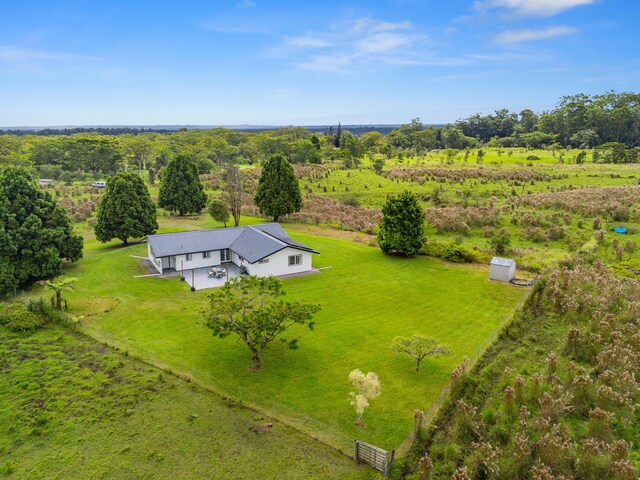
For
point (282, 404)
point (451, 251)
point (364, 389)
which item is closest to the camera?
point (364, 389)

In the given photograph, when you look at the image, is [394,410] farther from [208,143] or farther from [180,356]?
[208,143]

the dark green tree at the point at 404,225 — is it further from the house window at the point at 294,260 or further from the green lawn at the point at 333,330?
the house window at the point at 294,260

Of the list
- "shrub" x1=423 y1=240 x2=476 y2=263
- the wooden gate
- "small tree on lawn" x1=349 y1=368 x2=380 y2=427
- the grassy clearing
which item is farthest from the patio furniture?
the wooden gate

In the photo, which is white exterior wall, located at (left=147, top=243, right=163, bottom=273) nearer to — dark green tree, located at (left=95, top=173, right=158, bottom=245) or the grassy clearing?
dark green tree, located at (left=95, top=173, right=158, bottom=245)

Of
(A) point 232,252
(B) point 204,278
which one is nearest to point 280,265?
(A) point 232,252

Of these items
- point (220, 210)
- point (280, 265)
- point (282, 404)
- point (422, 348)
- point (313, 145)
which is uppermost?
point (313, 145)

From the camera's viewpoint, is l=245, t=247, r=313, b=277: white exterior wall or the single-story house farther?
the single-story house

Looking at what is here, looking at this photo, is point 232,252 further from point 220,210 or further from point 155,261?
point 220,210
